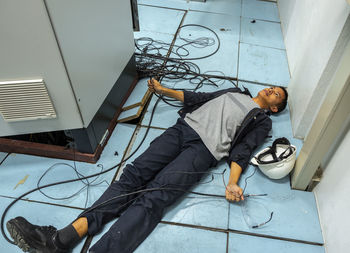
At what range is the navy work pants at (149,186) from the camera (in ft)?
3.93

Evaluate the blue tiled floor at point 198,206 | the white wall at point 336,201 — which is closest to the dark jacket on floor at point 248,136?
the blue tiled floor at point 198,206

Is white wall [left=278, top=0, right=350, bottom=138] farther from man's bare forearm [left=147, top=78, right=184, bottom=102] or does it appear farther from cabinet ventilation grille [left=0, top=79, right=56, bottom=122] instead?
cabinet ventilation grille [left=0, top=79, right=56, bottom=122]

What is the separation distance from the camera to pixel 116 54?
1750 millimetres

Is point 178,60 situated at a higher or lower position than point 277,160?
lower

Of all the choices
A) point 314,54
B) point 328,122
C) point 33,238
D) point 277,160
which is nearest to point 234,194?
point 277,160

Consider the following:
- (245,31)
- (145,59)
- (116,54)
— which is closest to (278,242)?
(116,54)

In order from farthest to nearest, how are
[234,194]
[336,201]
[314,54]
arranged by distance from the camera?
[314,54] → [234,194] → [336,201]

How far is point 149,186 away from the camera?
4.57ft

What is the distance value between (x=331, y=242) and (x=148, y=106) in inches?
58.2

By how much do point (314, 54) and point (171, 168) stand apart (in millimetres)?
1276

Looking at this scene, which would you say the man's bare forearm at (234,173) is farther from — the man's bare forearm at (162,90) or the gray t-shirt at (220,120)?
the man's bare forearm at (162,90)

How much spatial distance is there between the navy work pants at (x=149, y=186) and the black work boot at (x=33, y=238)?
0.54 feet

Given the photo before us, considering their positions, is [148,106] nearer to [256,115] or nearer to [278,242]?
[256,115]

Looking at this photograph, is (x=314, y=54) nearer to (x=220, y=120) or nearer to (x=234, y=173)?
(x=220, y=120)
